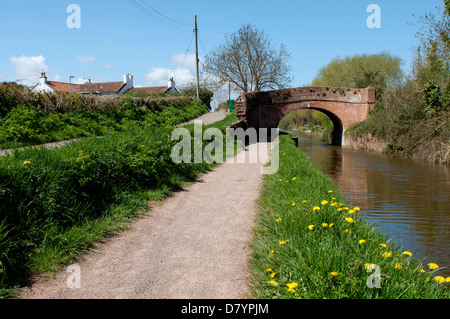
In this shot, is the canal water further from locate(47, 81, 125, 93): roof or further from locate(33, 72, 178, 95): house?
locate(47, 81, 125, 93): roof

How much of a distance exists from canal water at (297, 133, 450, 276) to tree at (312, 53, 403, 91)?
1510 cm

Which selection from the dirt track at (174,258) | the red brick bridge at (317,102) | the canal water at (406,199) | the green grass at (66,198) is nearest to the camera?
the dirt track at (174,258)

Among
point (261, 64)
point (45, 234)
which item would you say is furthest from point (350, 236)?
point (261, 64)

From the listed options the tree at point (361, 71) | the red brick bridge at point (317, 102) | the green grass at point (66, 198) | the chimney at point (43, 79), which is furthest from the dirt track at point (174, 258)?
the chimney at point (43, 79)

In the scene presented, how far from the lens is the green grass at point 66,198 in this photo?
3.84m

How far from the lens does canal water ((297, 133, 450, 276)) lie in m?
6.53

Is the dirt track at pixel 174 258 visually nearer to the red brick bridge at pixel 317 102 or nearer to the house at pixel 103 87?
the red brick bridge at pixel 317 102

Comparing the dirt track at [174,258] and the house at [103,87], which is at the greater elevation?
the house at [103,87]

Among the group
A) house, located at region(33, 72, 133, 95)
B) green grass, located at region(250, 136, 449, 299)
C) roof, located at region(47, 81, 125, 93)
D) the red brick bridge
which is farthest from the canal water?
roof, located at region(47, 81, 125, 93)

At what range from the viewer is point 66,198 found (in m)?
4.82

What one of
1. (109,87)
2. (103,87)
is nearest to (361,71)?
(109,87)

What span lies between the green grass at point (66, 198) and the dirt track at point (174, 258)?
9.4 inches

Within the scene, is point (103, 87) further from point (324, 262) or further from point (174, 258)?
point (324, 262)
